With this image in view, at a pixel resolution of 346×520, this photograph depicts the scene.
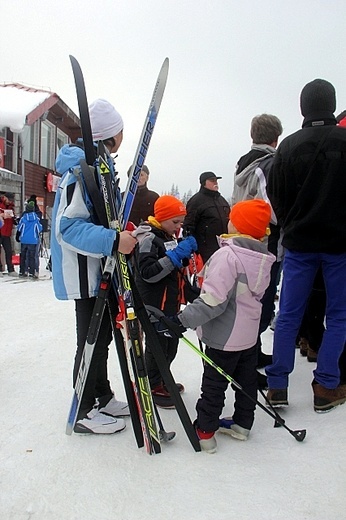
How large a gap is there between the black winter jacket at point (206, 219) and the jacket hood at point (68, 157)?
255 cm

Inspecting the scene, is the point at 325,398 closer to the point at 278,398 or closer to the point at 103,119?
the point at 278,398

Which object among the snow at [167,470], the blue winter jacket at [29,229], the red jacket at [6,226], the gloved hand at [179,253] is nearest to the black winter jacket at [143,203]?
the gloved hand at [179,253]

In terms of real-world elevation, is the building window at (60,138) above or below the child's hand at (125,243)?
above

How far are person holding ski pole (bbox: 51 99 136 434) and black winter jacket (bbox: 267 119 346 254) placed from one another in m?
1.03

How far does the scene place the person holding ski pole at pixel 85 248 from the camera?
218cm

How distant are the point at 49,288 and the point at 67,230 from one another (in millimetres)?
6076

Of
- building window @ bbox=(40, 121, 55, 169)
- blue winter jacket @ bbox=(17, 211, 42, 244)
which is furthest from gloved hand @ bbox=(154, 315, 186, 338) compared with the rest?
building window @ bbox=(40, 121, 55, 169)

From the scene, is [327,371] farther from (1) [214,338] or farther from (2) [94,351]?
(2) [94,351]

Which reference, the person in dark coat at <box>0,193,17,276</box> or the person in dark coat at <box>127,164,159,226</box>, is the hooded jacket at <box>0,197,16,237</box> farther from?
the person in dark coat at <box>127,164,159,226</box>

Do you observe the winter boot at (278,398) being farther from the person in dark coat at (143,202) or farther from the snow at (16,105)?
the snow at (16,105)

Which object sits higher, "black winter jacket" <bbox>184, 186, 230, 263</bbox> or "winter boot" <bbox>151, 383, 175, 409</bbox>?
"black winter jacket" <bbox>184, 186, 230, 263</bbox>

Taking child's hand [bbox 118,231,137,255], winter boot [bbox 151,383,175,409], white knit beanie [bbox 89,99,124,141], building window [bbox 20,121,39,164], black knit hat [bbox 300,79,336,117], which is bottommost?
winter boot [bbox 151,383,175,409]

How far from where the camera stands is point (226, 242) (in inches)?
92.8

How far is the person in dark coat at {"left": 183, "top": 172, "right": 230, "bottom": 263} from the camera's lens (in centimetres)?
484
